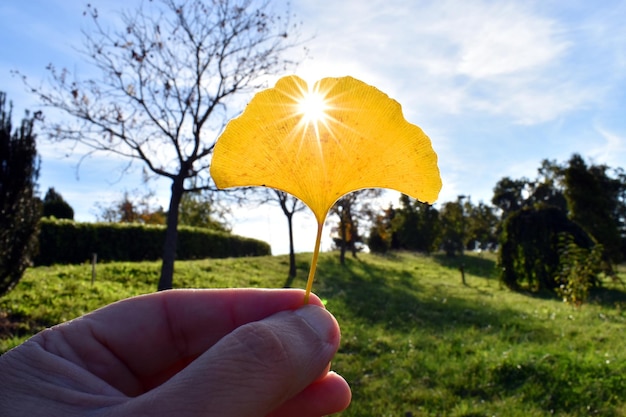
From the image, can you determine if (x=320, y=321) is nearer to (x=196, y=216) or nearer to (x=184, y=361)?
(x=184, y=361)

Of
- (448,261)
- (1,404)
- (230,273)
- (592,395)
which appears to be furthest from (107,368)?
(448,261)

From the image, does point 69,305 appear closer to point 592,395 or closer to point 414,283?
point 592,395

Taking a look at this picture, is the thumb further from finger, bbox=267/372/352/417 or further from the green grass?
the green grass

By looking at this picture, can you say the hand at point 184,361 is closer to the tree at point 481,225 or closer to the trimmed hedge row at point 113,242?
the trimmed hedge row at point 113,242

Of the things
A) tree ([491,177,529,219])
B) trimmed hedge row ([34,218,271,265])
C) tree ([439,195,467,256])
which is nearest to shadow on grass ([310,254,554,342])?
trimmed hedge row ([34,218,271,265])

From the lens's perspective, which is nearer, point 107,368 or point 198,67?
point 107,368

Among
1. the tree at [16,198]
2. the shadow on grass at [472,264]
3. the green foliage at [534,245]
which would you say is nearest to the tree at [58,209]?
the tree at [16,198]

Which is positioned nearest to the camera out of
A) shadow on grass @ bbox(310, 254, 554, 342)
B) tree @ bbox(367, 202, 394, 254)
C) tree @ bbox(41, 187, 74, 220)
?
shadow on grass @ bbox(310, 254, 554, 342)
